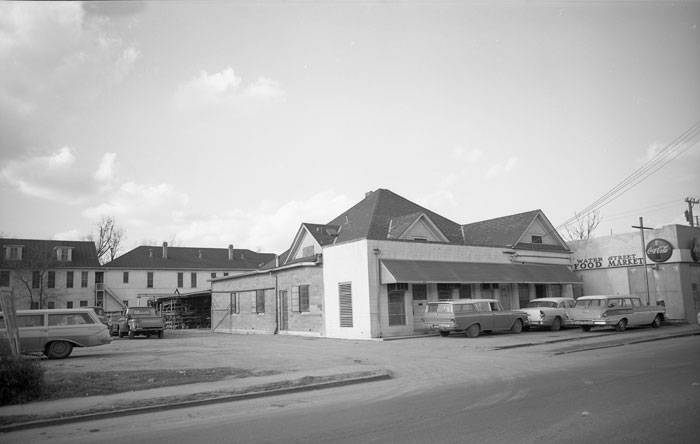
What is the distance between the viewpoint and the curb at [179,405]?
8.96m

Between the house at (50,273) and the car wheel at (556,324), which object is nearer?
the car wheel at (556,324)

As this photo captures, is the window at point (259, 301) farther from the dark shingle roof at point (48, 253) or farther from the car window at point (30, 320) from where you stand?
the dark shingle roof at point (48, 253)

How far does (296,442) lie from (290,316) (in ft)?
82.2

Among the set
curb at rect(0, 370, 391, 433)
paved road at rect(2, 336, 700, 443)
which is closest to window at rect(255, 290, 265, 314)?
curb at rect(0, 370, 391, 433)

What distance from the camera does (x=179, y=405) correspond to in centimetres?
1021

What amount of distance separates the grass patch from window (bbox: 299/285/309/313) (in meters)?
15.0

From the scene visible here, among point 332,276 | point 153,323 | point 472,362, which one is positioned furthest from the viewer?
point 153,323

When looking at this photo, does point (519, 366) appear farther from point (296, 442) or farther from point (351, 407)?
point (296, 442)

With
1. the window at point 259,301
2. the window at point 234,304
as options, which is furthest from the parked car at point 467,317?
the window at point 234,304

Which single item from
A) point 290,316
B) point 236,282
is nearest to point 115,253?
point 236,282

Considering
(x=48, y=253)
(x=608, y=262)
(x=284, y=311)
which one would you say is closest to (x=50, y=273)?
(x=48, y=253)

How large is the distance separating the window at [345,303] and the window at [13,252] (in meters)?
47.2

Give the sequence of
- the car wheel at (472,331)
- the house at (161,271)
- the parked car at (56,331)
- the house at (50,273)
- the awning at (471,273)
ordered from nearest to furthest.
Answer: the parked car at (56,331), the car wheel at (472,331), the awning at (471,273), the house at (50,273), the house at (161,271)

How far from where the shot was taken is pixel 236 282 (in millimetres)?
39031
